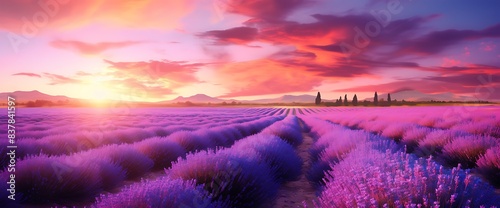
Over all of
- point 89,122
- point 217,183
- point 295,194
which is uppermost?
point 217,183

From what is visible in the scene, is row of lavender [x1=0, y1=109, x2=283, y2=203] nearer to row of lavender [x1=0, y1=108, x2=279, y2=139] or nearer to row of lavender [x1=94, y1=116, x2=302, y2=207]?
row of lavender [x1=94, y1=116, x2=302, y2=207]

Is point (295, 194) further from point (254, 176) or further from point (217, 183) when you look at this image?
point (217, 183)

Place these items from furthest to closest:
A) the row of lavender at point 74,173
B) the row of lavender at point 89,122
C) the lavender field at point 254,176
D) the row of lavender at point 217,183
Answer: the row of lavender at point 89,122
the row of lavender at point 74,173
the row of lavender at point 217,183
the lavender field at point 254,176

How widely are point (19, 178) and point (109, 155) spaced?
1.66 m

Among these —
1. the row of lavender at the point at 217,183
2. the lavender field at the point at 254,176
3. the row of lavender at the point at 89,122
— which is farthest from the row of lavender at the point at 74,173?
the row of lavender at the point at 89,122

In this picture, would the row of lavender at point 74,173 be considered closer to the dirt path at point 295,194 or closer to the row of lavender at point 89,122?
the dirt path at point 295,194

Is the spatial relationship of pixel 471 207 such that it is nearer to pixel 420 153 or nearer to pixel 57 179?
pixel 57 179

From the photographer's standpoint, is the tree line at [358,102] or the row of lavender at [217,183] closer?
the row of lavender at [217,183]

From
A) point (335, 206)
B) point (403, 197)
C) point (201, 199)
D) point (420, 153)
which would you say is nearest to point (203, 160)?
point (201, 199)

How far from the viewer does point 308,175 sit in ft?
16.6

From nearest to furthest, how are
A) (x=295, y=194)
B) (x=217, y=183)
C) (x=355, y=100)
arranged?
(x=217, y=183) < (x=295, y=194) < (x=355, y=100)

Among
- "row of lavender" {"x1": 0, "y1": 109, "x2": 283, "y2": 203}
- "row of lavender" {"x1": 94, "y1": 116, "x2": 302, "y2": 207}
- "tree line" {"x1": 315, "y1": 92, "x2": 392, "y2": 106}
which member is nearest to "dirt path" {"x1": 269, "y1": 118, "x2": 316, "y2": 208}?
"row of lavender" {"x1": 94, "y1": 116, "x2": 302, "y2": 207}

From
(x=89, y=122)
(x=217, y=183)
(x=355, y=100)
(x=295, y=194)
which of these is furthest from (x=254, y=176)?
(x=355, y=100)

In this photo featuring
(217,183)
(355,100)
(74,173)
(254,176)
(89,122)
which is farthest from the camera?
(355,100)
